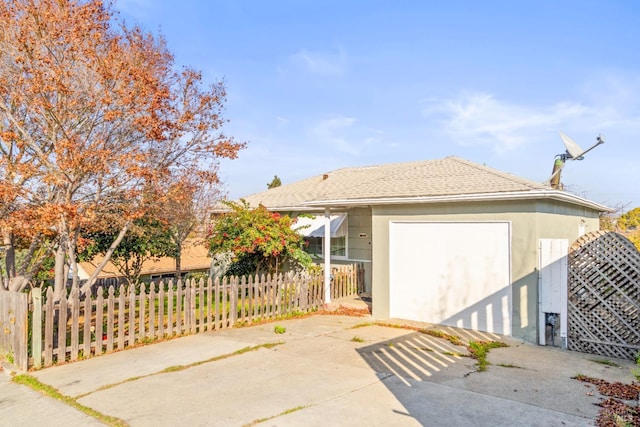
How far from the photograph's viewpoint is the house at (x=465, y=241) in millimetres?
8578

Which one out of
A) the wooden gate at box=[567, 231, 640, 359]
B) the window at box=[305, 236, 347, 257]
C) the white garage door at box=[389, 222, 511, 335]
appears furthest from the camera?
the window at box=[305, 236, 347, 257]

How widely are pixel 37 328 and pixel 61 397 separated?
68.9 inches

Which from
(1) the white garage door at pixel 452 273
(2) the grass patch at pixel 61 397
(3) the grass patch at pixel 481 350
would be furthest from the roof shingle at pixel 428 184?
(2) the grass patch at pixel 61 397

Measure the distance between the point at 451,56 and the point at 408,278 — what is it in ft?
26.5

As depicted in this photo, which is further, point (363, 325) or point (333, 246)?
point (333, 246)

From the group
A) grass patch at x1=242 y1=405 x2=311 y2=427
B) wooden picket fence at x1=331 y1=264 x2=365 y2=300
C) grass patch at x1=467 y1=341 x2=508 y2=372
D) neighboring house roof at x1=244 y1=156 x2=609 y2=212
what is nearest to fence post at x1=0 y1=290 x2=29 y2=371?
grass patch at x1=242 y1=405 x2=311 y2=427

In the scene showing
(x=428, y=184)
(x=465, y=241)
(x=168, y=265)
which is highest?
(x=428, y=184)

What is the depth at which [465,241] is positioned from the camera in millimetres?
9461

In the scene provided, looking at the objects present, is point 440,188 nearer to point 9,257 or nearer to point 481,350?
point 481,350

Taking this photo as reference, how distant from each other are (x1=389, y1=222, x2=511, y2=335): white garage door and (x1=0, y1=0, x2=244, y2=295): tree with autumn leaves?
5.00 m

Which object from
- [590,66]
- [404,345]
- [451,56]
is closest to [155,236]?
[404,345]

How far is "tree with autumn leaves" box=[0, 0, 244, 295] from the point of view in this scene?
295 inches

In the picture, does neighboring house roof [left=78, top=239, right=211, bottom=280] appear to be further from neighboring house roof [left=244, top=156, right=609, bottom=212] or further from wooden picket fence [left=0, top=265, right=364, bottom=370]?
wooden picket fence [left=0, top=265, right=364, bottom=370]

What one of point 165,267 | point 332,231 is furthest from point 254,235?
point 165,267
